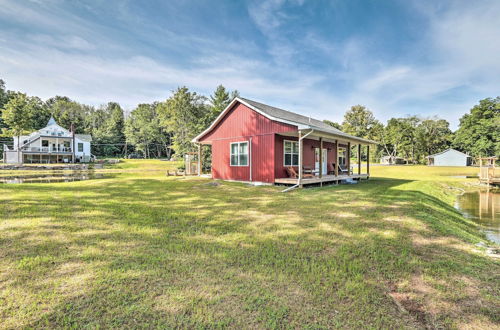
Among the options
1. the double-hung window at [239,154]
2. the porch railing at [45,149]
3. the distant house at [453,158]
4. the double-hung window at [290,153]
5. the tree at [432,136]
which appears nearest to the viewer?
the double-hung window at [290,153]

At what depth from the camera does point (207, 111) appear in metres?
28.7

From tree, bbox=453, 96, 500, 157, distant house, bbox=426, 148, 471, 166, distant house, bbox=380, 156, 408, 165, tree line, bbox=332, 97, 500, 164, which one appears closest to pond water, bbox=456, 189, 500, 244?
tree line, bbox=332, 97, 500, 164

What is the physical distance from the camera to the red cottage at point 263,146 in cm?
1222

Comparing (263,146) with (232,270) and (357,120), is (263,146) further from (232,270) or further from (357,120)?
(357,120)

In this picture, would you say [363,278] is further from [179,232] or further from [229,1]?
[229,1]

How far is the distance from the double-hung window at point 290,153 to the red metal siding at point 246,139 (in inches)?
49.5

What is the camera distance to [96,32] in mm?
12766

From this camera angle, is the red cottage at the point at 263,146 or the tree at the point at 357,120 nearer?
the red cottage at the point at 263,146

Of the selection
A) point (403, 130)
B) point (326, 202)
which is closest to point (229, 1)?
point (326, 202)

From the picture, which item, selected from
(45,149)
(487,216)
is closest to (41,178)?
(487,216)

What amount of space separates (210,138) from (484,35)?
17.9 meters

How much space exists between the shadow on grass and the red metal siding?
675 cm

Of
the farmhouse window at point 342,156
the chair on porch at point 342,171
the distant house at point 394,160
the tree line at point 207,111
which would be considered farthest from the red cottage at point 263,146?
the distant house at point 394,160

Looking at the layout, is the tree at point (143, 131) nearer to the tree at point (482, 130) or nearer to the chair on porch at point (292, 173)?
the chair on porch at point (292, 173)
